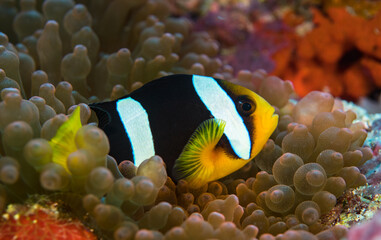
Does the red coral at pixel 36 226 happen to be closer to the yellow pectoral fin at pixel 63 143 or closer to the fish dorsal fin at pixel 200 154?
the yellow pectoral fin at pixel 63 143

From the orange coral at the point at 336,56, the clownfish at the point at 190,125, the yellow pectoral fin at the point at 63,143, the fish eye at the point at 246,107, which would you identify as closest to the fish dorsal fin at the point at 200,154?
A: the clownfish at the point at 190,125

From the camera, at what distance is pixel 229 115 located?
1.45 meters

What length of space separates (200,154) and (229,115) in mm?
194

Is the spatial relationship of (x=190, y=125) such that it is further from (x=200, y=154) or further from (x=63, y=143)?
(x=63, y=143)

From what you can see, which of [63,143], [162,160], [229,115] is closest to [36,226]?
[63,143]

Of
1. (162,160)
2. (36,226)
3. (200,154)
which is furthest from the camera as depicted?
(200,154)

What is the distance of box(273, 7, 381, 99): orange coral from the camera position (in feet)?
9.55

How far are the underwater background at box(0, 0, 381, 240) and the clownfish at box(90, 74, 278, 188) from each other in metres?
0.09

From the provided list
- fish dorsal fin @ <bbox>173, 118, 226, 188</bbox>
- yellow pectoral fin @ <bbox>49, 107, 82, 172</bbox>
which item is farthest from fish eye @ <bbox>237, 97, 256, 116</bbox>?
yellow pectoral fin @ <bbox>49, 107, 82, 172</bbox>

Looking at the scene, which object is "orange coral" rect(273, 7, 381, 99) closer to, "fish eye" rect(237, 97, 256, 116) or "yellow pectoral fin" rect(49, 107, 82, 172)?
"fish eye" rect(237, 97, 256, 116)

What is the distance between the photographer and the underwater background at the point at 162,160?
1.01m

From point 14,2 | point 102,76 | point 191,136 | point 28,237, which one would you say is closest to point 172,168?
point 191,136

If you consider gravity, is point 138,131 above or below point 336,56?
above

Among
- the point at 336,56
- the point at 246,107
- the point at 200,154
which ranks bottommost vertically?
the point at 336,56
